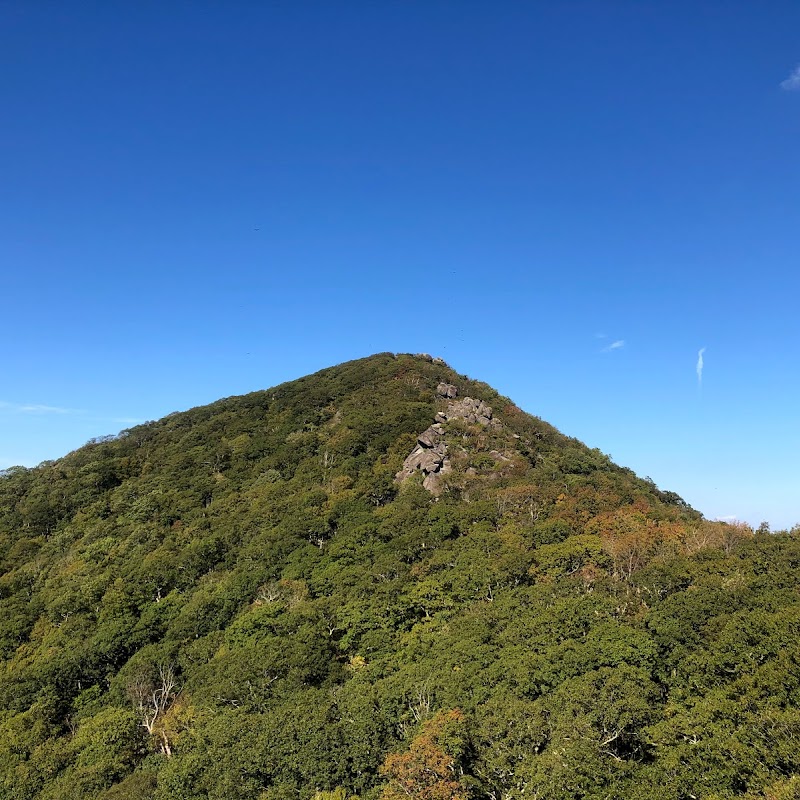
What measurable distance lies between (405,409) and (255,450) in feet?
121

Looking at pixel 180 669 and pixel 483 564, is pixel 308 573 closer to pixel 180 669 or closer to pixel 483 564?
pixel 180 669

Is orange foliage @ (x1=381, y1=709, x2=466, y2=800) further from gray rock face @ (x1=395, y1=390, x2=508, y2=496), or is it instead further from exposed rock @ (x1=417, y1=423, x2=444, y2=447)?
exposed rock @ (x1=417, y1=423, x2=444, y2=447)

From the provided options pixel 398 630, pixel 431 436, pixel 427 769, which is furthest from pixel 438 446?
pixel 427 769

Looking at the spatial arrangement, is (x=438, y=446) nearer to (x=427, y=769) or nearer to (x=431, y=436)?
(x=431, y=436)

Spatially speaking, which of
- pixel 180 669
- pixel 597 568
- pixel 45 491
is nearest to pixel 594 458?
pixel 597 568

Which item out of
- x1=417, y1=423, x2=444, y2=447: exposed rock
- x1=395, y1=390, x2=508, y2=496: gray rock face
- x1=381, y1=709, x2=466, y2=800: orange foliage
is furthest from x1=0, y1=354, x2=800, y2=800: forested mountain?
x1=417, y1=423, x2=444, y2=447: exposed rock

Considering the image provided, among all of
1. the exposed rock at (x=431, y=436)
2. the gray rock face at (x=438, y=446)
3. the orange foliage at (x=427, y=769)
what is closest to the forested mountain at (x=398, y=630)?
the orange foliage at (x=427, y=769)

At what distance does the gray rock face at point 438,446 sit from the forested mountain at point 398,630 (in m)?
0.50

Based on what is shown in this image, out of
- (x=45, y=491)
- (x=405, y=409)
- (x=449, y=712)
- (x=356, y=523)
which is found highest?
(x=405, y=409)

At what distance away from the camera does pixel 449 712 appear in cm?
3822

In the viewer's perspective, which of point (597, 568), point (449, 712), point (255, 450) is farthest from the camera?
point (255, 450)

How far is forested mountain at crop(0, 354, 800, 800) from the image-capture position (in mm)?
34688

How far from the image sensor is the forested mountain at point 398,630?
34.7m

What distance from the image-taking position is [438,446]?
94.9 metres
